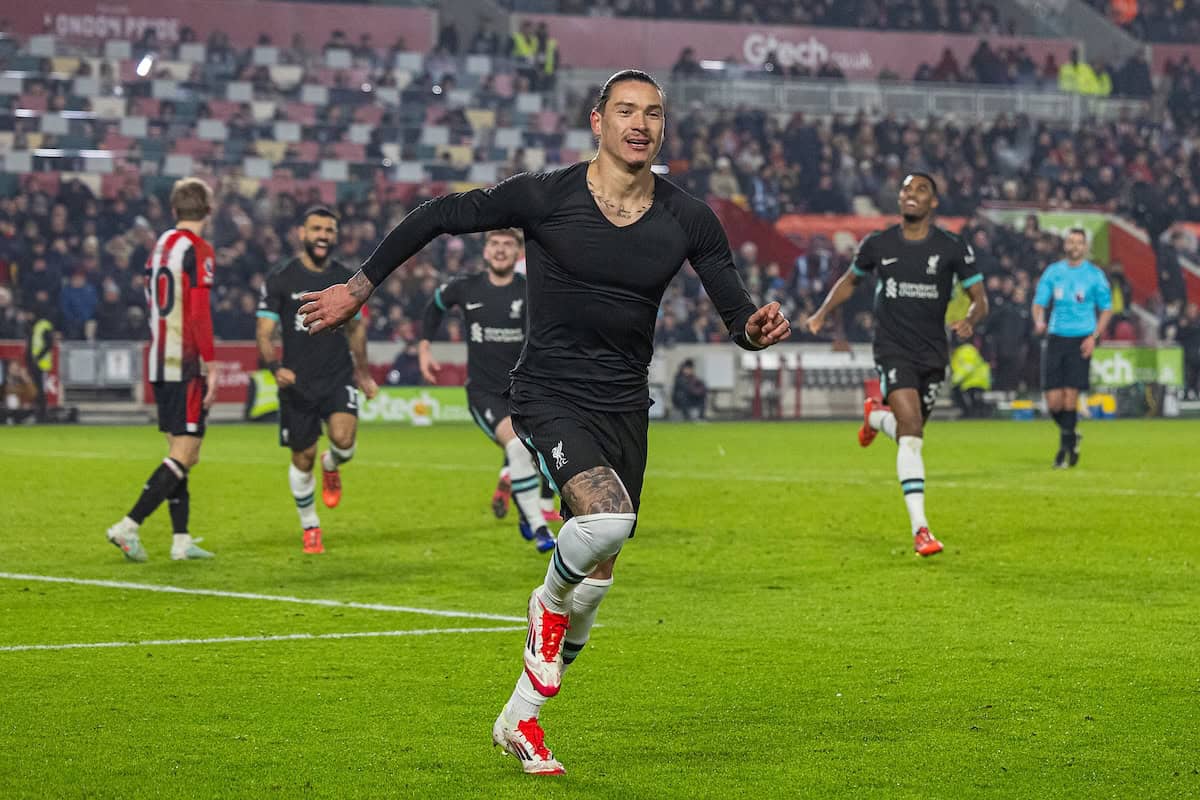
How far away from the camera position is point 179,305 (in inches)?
458

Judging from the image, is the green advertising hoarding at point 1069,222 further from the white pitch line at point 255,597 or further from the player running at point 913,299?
the white pitch line at point 255,597

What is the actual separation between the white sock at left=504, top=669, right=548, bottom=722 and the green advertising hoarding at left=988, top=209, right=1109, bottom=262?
36260mm

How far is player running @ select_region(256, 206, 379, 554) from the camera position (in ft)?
40.6

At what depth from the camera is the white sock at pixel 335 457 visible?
12.8 m

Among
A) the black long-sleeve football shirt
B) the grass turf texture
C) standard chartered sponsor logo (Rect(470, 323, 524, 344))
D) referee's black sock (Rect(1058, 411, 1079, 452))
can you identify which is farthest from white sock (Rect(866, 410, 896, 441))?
referee's black sock (Rect(1058, 411, 1079, 452))

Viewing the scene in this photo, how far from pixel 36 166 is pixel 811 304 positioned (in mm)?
14784

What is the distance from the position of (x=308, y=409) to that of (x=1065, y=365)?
421 inches

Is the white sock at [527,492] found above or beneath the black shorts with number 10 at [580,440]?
beneath

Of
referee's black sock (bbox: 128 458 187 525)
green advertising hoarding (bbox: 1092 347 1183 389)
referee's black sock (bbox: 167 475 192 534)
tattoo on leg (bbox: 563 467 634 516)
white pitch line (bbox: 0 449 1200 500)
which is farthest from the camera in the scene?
green advertising hoarding (bbox: 1092 347 1183 389)

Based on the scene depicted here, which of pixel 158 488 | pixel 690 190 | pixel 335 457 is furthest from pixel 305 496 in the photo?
pixel 690 190

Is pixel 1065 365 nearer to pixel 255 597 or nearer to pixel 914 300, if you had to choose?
pixel 914 300

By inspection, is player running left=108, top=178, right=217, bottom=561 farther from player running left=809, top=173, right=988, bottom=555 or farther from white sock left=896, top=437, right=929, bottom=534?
white sock left=896, top=437, right=929, bottom=534

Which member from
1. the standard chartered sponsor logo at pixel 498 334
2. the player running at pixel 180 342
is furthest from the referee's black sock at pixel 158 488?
the standard chartered sponsor logo at pixel 498 334

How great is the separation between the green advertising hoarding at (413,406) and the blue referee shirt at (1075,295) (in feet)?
43.0
